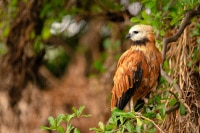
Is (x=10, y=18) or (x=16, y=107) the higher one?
(x=10, y=18)

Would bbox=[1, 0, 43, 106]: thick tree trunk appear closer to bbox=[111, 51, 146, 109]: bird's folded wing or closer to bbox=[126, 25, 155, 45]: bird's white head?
bbox=[126, 25, 155, 45]: bird's white head

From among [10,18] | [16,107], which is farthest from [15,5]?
[16,107]

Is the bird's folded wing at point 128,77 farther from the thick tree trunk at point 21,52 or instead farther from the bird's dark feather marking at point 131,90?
the thick tree trunk at point 21,52

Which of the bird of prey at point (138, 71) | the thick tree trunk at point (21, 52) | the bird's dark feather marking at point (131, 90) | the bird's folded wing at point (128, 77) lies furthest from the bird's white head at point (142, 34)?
the thick tree trunk at point (21, 52)

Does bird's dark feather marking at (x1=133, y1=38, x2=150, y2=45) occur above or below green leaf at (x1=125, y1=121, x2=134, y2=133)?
above

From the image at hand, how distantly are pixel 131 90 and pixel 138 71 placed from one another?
16cm

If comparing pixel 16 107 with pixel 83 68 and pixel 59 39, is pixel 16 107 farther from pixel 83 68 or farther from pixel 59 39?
pixel 83 68

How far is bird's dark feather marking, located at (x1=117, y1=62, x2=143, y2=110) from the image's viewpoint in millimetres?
4359

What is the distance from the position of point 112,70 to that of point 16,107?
1.52 m

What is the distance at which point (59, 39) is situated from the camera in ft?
28.4

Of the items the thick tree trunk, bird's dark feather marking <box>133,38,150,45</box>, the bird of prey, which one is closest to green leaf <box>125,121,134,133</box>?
the bird of prey

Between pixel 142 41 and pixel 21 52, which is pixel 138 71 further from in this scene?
pixel 21 52

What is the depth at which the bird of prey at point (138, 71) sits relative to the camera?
4367 mm

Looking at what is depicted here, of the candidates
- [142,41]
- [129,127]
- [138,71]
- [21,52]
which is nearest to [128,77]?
[138,71]
